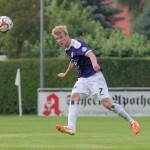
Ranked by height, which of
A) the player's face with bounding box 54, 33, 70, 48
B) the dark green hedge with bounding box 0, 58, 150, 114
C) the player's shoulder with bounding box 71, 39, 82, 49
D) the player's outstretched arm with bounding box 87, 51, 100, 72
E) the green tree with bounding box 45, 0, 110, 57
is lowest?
the dark green hedge with bounding box 0, 58, 150, 114

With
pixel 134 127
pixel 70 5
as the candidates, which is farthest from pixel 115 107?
pixel 70 5

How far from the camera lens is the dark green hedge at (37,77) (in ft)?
138

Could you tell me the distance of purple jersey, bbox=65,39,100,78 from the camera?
1752 cm

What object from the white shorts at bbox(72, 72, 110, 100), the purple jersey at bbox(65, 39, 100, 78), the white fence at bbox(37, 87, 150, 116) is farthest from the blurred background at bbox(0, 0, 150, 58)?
the white shorts at bbox(72, 72, 110, 100)

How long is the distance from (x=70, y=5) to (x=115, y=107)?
49.6 meters

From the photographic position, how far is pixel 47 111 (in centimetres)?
3803

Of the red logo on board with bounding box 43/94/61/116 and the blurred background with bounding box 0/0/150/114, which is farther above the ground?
the blurred background with bounding box 0/0/150/114

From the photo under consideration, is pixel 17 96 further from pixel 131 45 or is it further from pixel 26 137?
pixel 26 137

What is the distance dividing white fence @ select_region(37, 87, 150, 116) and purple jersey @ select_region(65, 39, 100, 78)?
760 inches

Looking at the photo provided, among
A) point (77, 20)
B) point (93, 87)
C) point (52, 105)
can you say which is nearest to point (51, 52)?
point (77, 20)

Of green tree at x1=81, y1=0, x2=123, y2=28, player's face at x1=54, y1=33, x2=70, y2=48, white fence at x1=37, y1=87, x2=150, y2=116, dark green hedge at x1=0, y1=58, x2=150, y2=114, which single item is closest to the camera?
player's face at x1=54, y1=33, x2=70, y2=48

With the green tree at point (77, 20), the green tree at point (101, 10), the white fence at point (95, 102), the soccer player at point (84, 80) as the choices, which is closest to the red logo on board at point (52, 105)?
the white fence at point (95, 102)

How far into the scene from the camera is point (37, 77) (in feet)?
139

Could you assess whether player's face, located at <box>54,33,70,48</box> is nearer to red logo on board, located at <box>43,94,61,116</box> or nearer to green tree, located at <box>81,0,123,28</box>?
red logo on board, located at <box>43,94,61,116</box>
